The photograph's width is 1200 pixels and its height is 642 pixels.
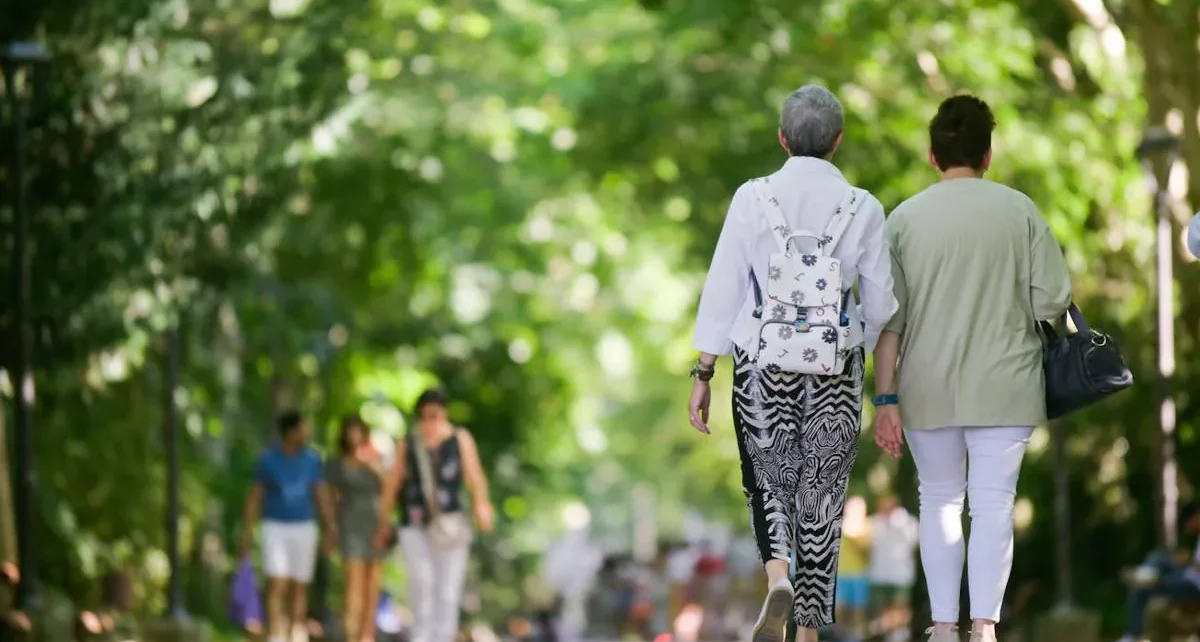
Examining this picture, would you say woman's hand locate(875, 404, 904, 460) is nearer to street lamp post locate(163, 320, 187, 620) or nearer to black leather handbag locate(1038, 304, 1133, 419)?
black leather handbag locate(1038, 304, 1133, 419)

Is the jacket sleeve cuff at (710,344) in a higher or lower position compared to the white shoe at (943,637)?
→ higher

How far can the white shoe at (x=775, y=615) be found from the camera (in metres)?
8.09

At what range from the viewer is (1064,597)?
25203mm

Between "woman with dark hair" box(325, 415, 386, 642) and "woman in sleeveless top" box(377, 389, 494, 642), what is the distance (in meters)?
2.55

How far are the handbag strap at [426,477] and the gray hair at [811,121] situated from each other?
711 centimetres

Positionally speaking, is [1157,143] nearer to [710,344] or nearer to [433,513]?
[433,513]

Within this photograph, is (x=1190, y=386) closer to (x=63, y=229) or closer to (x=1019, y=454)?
(x=63, y=229)

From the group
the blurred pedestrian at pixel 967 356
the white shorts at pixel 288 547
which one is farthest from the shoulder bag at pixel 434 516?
the blurred pedestrian at pixel 967 356

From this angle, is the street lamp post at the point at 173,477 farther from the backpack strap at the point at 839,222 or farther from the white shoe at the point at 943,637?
the white shoe at the point at 943,637

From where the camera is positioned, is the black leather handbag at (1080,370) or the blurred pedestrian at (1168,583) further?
the blurred pedestrian at (1168,583)

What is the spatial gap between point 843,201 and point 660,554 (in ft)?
129

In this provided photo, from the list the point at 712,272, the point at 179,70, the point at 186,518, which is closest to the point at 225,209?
the point at 179,70

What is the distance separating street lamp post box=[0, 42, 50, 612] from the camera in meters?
19.9

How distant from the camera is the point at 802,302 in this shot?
28.4ft
